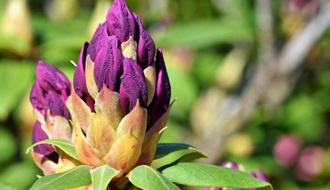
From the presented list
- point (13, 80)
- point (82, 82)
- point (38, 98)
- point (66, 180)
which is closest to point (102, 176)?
point (66, 180)

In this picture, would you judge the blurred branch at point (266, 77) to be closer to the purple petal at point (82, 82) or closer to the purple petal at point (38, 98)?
the purple petal at point (38, 98)

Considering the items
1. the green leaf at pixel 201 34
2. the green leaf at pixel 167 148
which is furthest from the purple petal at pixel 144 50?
the green leaf at pixel 201 34

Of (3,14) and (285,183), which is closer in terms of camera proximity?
(3,14)

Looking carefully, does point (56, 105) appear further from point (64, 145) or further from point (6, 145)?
point (6, 145)

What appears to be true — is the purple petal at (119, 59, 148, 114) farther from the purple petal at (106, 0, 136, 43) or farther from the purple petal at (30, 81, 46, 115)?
the purple petal at (30, 81, 46, 115)

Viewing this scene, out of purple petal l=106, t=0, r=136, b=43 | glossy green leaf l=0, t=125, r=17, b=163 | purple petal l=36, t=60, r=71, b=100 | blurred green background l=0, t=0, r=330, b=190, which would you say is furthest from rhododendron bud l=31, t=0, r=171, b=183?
glossy green leaf l=0, t=125, r=17, b=163

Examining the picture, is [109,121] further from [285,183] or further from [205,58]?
[205,58]

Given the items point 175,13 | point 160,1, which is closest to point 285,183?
point 175,13

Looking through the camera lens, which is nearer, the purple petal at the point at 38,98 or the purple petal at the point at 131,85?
the purple petal at the point at 131,85
